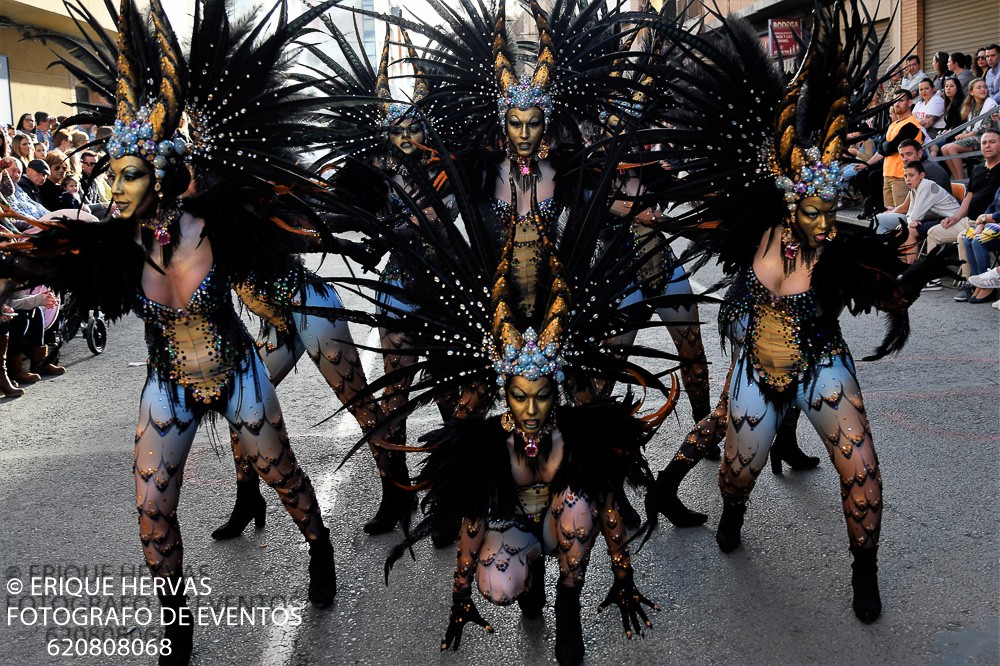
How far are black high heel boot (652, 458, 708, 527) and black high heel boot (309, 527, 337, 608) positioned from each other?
1.43m

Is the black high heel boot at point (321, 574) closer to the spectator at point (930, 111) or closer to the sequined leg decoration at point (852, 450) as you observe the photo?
the sequined leg decoration at point (852, 450)

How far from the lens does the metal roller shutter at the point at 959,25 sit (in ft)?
52.2

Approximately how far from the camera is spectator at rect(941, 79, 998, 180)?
1063 centimetres

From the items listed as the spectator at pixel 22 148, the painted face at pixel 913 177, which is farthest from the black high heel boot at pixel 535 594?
the painted face at pixel 913 177

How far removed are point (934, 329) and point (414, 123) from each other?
197 inches

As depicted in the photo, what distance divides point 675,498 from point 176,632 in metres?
2.19

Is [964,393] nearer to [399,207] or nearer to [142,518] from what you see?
[399,207]

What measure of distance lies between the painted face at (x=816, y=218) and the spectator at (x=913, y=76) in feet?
34.2

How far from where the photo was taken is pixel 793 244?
358 cm

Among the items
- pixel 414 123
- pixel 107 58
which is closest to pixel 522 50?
pixel 414 123

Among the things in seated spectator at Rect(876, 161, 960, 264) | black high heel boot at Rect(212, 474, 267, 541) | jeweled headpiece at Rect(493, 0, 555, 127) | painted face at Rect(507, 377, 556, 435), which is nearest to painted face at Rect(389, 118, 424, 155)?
jeweled headpiece at Rect(493, 0, 555, 127)

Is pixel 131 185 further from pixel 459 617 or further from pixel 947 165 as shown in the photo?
pixel 947 165

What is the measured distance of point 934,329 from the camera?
794 centimetres

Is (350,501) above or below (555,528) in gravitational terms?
below
